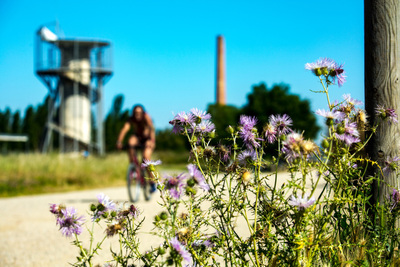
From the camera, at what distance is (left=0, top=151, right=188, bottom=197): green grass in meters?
13.2

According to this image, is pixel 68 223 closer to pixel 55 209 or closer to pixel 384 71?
pixel 55 209

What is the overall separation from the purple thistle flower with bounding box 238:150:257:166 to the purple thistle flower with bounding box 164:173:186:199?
382mm

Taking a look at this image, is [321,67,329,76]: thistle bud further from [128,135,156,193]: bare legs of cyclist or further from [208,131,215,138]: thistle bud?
[128,135,156,193]: bare legs of cyclist

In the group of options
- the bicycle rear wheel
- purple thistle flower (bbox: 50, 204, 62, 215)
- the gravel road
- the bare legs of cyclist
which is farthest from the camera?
the bare legs of cyclist

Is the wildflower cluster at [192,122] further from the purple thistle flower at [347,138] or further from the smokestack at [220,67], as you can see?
the smokestack at [220,67]

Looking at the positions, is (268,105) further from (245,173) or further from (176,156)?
(245,173)

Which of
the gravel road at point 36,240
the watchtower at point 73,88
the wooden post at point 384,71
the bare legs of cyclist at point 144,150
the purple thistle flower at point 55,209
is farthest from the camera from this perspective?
the watchtower at point 73,88

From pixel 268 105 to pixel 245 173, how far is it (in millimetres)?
37458

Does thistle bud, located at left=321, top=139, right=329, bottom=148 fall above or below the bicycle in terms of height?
above

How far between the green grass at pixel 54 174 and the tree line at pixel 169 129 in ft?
71.6

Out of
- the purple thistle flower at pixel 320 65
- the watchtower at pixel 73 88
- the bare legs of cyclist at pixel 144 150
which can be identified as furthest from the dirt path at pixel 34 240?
the watchtower at pixel 73 88

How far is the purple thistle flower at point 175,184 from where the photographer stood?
5.45 ft

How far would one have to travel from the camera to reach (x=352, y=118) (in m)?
2.08

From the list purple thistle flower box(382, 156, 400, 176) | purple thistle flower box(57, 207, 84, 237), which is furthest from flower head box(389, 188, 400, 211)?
purple thistle flower box(57, 207, 84, 237)
